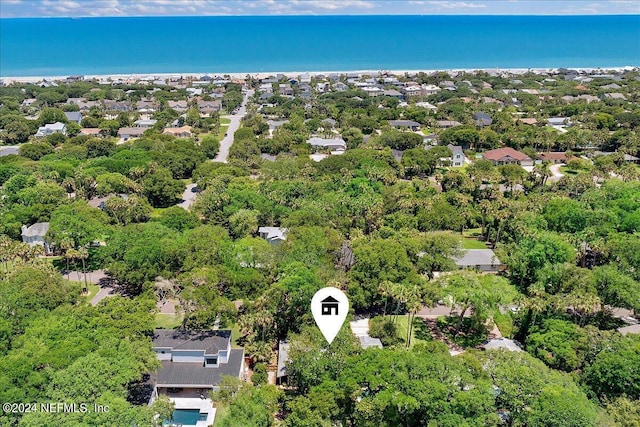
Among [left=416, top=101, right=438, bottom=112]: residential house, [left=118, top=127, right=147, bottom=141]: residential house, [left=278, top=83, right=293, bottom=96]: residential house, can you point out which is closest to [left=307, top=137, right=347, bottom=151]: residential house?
[left=118, top=127, right=147, bottom=141]: residential house

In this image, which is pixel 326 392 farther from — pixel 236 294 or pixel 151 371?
pixel 236 294

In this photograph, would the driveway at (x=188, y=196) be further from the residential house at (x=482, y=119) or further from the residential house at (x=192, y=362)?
the residential house at (x=482, y=119)

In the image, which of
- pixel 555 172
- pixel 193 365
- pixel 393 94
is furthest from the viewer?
pixel 393 94

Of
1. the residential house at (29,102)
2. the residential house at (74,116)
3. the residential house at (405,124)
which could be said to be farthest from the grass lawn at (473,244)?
the residential house at (29,102)

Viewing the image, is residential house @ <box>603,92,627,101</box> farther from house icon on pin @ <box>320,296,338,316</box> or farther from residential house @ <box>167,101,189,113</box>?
house icon on pin @ <box>320,296,338,316</box>

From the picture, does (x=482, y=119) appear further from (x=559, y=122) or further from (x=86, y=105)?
(x=86, y=105)

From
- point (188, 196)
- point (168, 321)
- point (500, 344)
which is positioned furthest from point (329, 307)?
point (188, 196)
